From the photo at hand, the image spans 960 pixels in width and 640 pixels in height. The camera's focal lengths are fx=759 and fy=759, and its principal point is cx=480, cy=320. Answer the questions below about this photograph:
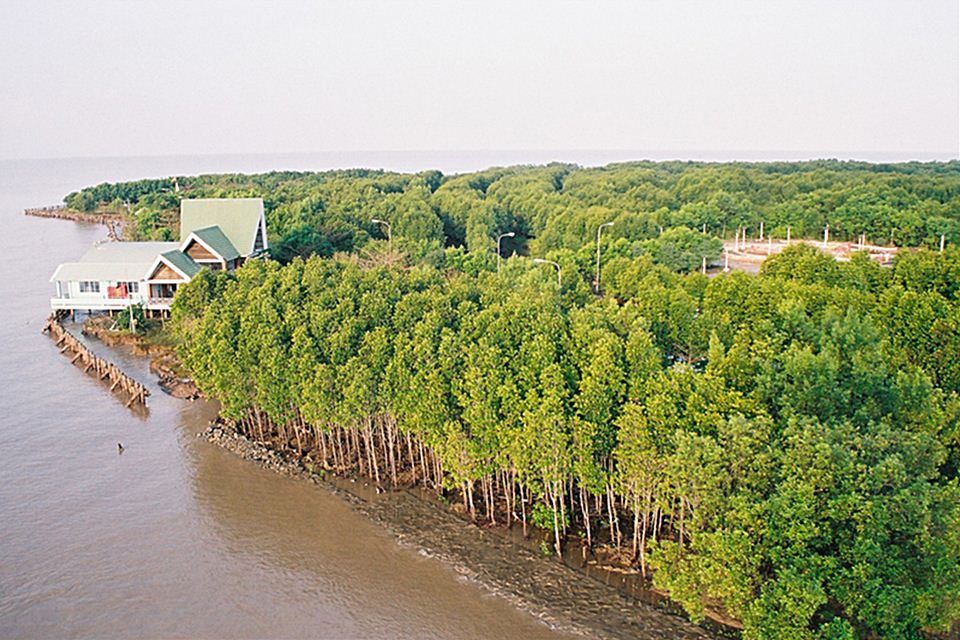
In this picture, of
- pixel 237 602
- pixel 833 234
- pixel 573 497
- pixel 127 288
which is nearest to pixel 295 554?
pixel 237 602

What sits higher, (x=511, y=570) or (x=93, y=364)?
(x=93, y=364)

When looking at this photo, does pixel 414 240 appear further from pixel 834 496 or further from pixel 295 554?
pixel 834 496

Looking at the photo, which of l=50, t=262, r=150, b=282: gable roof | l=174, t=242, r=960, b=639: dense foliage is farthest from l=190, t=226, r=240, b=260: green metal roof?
l=174, t=242, r=960, b=639: dense foliage

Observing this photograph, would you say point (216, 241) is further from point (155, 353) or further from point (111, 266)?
point (155, 353)

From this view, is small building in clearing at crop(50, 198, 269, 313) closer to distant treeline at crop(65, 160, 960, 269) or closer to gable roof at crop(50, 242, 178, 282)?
gable roof at crop(50, 242, 178, 282)

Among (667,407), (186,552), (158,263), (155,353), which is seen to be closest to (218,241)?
(158,263)

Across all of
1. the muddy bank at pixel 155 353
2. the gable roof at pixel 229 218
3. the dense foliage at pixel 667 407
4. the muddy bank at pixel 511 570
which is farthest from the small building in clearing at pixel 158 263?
the muddy bank at pixel 511 570
